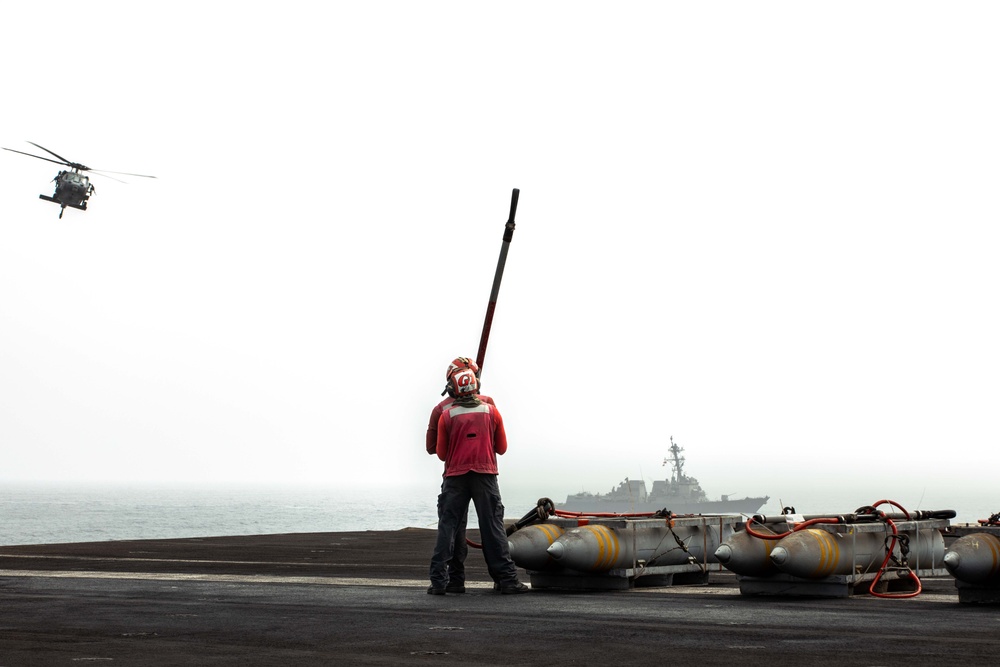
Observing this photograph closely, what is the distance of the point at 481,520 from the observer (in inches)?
489

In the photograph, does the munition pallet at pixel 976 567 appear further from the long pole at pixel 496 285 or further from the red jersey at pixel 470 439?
the long pole at pixel 496 285

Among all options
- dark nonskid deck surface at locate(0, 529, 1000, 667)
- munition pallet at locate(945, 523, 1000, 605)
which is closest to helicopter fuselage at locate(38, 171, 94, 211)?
dark nonskid deck surface at locate(0, 529, 1000, 667)

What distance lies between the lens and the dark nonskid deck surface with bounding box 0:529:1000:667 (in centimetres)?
725

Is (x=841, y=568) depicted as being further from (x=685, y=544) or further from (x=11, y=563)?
(x=11, y=563)

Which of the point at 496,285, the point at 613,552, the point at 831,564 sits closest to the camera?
the point at 831,564

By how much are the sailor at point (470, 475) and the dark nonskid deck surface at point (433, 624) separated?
0.47m

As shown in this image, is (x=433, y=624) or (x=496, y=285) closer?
(x=433, y=624)

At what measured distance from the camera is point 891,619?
9477 millimetres

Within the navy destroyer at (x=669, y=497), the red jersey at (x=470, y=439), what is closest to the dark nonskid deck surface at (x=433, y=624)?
the red jersey at (x=470, y=439)

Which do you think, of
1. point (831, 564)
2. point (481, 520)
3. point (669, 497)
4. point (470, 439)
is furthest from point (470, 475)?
point (669, 497)

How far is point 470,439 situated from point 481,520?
2.81 feet

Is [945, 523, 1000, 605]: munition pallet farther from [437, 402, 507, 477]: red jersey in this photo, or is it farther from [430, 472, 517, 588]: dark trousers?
[437, 402, 507, 477]: red jersey

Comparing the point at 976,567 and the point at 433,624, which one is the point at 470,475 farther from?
the point at 976,567

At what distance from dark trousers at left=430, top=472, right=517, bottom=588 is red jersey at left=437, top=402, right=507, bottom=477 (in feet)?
0.39
